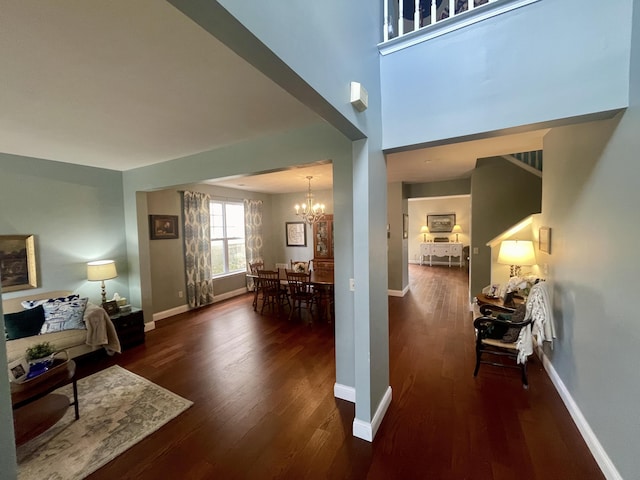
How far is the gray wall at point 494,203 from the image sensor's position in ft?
14.4

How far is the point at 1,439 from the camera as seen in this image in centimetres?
65

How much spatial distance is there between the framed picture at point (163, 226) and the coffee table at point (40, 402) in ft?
8.38

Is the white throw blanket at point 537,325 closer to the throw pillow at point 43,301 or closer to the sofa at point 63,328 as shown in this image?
the sofa at point 63,328

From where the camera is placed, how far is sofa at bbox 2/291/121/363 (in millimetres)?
2938

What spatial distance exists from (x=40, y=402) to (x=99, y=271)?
5.58 ft

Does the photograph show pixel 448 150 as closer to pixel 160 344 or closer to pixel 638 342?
pixel 638 342

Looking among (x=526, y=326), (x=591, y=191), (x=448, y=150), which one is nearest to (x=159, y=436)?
(x=526, y=326)

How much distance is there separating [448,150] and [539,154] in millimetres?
2046

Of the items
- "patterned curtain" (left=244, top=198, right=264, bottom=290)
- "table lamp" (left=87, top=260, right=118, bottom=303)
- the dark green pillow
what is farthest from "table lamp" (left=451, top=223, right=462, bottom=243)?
the dark green pillow

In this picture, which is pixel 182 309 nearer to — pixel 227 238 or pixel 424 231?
pixel 227 238

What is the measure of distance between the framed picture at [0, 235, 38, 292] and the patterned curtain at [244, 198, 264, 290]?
3.63 meters

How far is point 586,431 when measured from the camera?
76.9 inches

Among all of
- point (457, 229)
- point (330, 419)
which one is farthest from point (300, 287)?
point (457, 229)

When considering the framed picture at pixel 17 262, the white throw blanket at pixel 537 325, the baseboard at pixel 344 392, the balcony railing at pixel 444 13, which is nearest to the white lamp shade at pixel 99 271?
→ the framed picture at pixel 17 262
